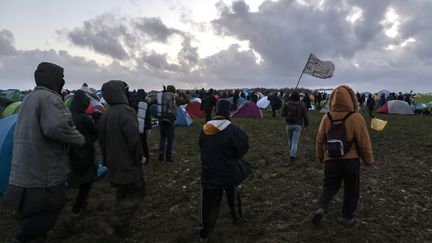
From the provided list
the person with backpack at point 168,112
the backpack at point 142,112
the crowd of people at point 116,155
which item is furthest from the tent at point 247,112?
the crowd of people at point 116,155

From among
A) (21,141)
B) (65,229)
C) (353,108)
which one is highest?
(353,108)

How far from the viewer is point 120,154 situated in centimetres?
493

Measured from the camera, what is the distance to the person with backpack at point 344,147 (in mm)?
5094

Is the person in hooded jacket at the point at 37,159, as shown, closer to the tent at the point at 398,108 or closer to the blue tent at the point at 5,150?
the blue tent at the point at 5,150

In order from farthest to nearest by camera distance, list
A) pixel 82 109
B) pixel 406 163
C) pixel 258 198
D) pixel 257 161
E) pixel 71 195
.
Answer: pixel 257 161 → pixel 406 163 → pixel 71 195 → pixel 258 198 → pixel 82 109

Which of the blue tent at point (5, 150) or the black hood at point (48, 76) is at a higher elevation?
the black hood at point (48, 76)

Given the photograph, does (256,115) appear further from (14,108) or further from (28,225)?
(28,225)

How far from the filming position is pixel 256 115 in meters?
24.5

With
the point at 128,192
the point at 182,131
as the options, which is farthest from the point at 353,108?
the point at 182,131

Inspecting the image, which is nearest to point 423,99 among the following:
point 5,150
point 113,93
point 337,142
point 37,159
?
point 337,142

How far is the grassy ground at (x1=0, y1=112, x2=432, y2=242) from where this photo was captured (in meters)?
5.22

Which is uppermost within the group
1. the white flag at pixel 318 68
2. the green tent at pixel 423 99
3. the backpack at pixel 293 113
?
the white flag at pixel 318 68

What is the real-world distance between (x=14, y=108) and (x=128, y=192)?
8872 millimetres

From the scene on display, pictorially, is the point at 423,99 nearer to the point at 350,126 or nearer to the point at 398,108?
the point at 398,108
